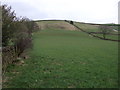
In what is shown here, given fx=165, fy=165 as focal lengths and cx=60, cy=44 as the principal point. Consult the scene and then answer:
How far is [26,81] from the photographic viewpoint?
25.7ft

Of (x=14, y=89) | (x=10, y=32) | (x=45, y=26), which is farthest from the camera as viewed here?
(x=45, y=26)

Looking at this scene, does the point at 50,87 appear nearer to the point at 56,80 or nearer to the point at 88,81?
the point at 56,80

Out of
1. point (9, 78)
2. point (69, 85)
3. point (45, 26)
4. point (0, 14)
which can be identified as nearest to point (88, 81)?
point (69, 85)

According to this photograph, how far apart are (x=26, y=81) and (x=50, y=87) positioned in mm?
1433

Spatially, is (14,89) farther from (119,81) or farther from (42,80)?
(119,81)

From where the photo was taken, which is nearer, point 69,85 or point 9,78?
point 69,85

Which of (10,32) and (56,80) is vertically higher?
(10,32)

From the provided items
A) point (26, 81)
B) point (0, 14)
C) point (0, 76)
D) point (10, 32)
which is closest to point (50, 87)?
point (26, 81)

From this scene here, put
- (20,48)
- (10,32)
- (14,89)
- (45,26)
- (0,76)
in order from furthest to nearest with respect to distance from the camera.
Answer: (45,26)
(20,48)
(10,32)
(0,76)
(14,89)

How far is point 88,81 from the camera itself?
802 cm

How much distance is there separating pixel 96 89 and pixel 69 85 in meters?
1.21

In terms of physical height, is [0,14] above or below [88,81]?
above

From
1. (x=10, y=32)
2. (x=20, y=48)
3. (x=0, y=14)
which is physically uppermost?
(x=0, y=14)

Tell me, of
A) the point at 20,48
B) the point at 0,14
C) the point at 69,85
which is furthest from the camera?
the point at 20,48
